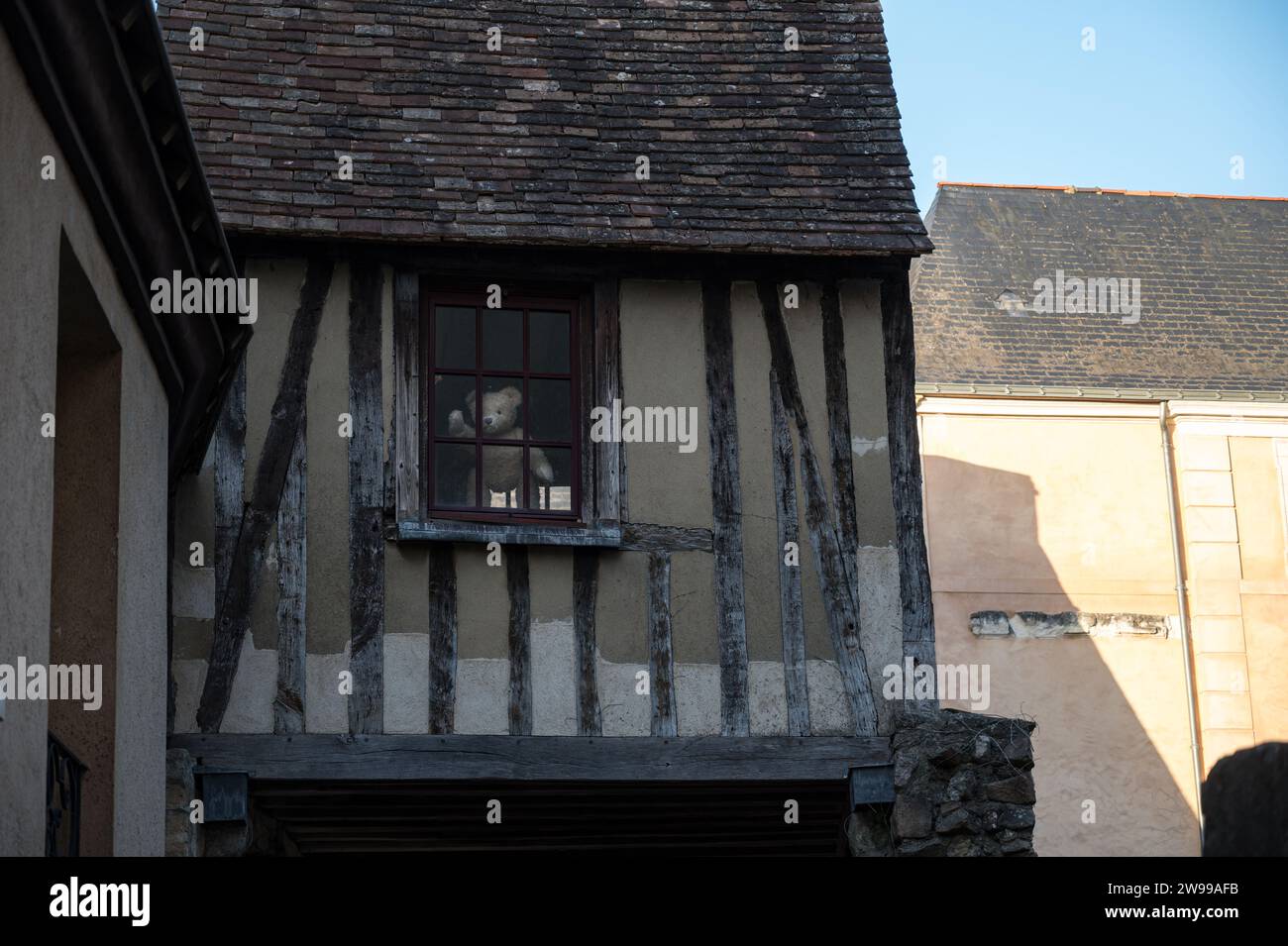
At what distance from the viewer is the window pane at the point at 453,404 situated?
8758 mm

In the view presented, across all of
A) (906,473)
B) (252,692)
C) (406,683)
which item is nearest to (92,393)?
(252,692)

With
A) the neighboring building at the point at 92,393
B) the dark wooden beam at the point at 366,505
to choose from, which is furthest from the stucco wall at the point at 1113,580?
the neighboring building at the point at 92,393

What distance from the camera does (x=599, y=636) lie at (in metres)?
8.41

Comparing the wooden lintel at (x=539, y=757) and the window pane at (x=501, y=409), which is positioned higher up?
the window pane at (x=501, y=409)

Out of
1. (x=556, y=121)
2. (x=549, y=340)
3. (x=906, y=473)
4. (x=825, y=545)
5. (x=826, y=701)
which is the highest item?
(x=556, y=121)

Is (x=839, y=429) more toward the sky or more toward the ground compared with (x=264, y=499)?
more toward the sky

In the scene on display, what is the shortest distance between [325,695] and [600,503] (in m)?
1.48

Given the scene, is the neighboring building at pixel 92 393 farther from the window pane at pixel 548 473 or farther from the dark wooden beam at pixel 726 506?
the dark wooden beam at pixel 726 506

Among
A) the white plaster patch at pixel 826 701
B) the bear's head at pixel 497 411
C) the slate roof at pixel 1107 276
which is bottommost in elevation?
the white plaster patch at pixel 826 701

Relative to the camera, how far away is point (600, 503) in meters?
8.59

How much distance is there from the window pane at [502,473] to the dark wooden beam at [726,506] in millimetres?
883

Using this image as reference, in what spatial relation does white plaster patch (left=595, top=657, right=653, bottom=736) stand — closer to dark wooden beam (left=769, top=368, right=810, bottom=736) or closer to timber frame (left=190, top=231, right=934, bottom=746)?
timber frame (left=190, top=231, right=934, bottom=746)

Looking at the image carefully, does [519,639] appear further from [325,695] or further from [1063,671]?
[1063,671]

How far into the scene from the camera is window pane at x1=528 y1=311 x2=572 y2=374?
893cm
